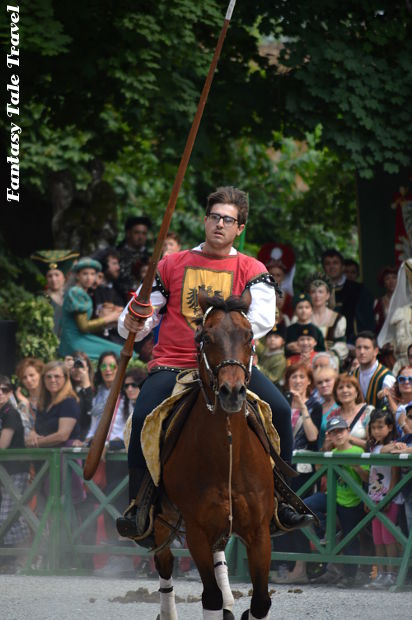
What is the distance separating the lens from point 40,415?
1307 centimetres

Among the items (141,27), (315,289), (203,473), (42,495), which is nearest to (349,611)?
(203,473)

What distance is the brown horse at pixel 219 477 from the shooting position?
7227mm

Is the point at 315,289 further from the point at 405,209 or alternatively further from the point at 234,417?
the point at 234,417

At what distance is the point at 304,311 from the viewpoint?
1405cm

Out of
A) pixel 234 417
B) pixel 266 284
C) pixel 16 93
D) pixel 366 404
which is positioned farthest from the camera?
pixel 16 93

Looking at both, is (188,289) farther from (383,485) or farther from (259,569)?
(383,485)

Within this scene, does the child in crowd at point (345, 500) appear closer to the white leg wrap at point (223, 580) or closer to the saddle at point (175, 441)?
the white leg wrap at point (223, 580)

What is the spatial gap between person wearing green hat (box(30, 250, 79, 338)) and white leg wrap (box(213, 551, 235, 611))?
275 inches

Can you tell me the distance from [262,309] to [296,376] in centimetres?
456

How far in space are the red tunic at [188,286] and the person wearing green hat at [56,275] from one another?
728 cm

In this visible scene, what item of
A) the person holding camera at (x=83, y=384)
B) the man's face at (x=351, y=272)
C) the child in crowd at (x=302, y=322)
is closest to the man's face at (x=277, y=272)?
the man's face at (x=351, y=272)

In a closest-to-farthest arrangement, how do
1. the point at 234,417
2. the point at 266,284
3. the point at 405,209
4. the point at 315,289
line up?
the point at 234,417
the point at 266,284
the point at 315,289
the point at 405,209

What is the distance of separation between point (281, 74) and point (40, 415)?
5.61 meters

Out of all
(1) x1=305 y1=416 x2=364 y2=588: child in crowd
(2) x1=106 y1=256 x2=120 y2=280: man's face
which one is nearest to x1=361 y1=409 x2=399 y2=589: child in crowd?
(1) x1=305 y1=416 x2=364 y2=588: child in crowd
